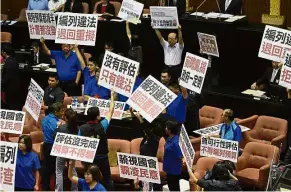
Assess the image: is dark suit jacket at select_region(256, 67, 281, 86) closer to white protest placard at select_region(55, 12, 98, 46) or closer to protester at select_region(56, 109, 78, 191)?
white protest placard at select_region(55, 12, 98, 46)

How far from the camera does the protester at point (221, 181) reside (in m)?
11.6

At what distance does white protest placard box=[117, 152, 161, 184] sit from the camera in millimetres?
12133

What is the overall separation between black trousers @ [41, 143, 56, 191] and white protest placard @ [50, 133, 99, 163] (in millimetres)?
850

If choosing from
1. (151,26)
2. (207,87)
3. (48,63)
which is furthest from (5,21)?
(207,87)

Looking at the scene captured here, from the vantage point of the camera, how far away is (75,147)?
12.6 m

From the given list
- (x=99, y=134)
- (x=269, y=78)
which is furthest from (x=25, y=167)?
(x=269, y=78)

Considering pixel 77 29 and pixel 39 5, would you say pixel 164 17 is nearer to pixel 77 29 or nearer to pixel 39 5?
pixel 77 29

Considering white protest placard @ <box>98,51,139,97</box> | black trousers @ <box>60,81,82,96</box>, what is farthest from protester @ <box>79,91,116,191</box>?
black trousers @ <box>60,81,82,96</box>

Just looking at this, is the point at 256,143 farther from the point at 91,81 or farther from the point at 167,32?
the point at 167,32

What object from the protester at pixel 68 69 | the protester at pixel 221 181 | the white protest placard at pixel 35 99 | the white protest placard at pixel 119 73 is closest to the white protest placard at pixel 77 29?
the protester at pixel 68 69

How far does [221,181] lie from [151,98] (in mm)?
2351

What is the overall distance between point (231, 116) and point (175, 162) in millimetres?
1554

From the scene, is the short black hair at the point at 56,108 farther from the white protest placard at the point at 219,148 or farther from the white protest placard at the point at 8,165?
the white protest placard at the point at 219,148

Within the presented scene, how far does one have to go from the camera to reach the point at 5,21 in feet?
67.0
